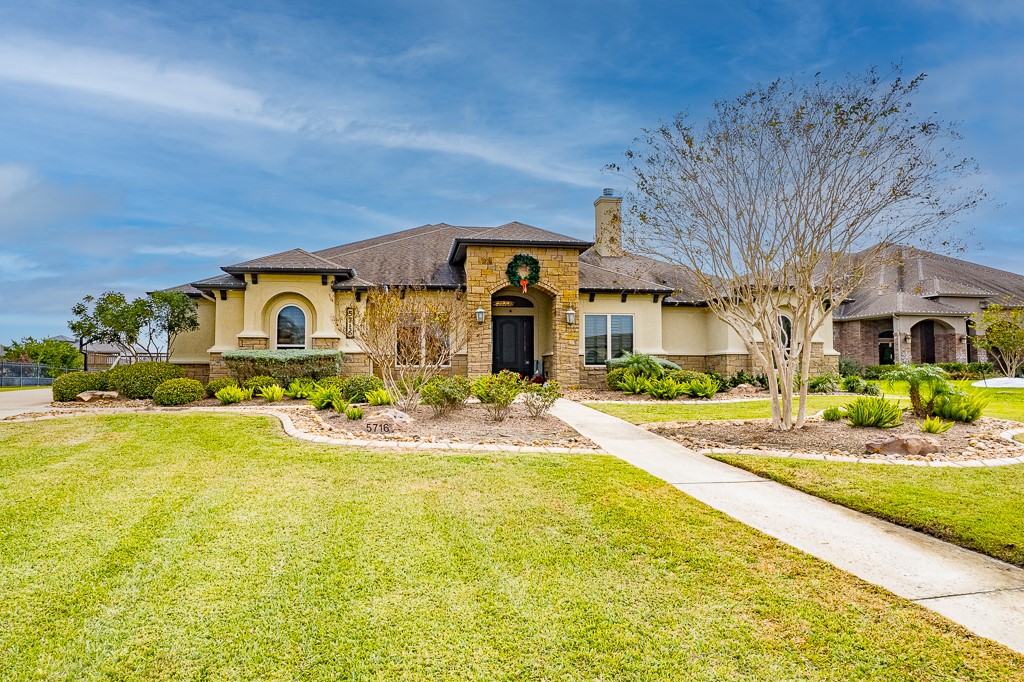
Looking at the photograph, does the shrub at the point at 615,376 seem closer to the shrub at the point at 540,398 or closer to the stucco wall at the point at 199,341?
the shrub at the point at 540,398

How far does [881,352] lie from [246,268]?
85.1ft

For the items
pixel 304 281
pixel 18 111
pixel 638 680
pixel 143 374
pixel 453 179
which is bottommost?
pixel 638 680

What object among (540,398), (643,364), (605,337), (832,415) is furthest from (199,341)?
(832,415)

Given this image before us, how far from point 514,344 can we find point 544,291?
2.48m

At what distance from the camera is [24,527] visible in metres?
4.58

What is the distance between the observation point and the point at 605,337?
19.1 meters

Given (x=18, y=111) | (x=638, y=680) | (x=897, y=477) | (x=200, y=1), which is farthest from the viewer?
(x=18, y=111)

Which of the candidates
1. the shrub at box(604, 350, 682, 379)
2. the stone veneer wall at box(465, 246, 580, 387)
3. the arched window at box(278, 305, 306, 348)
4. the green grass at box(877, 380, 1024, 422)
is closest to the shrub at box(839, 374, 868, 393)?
the green grass at box(877, 380, 1024, 422)

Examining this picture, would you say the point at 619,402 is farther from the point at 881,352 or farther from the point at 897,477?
the point at 881,352

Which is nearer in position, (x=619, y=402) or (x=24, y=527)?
(x=24, y=527)

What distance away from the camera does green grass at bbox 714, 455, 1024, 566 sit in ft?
14.4

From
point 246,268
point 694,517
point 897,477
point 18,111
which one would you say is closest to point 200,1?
point 18,111

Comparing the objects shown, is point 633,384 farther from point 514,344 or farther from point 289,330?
point 289,330

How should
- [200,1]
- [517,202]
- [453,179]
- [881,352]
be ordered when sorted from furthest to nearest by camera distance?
[881,352] → [517,202] → [453,179] → [200,1]
